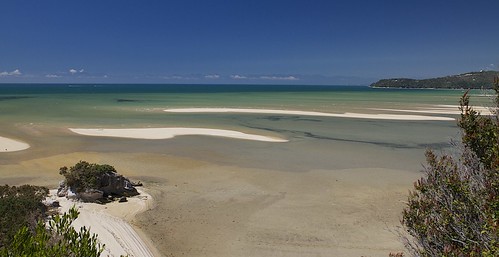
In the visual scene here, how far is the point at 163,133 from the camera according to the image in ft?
109

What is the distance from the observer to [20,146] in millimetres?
26531

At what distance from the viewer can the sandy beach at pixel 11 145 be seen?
25406 millimetres

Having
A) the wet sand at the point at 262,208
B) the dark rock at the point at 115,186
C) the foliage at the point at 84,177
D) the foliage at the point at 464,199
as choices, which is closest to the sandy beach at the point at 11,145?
the wet sand at the point at 262,208

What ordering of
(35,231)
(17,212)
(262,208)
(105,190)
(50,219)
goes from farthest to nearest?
(105,190) → (262,208) → (17,212) → (50,219) → (35,231)

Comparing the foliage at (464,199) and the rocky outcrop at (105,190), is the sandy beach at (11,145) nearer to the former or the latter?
the rocky outcrop at (105,190)

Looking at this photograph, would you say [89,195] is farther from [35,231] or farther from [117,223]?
[35,231]

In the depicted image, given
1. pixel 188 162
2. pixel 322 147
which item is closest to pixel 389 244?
pixel 188 162

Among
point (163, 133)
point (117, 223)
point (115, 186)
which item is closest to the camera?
point (117, 223)

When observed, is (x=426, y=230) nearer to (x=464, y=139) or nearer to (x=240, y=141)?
(x=464, y=139)

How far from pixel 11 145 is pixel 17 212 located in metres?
19.3

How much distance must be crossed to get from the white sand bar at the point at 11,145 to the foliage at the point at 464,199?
1052 inches

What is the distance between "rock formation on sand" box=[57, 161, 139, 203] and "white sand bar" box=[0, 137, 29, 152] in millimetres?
13338

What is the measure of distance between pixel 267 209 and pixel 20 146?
21172 mm

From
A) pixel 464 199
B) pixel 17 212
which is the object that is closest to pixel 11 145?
pixel 17 212
